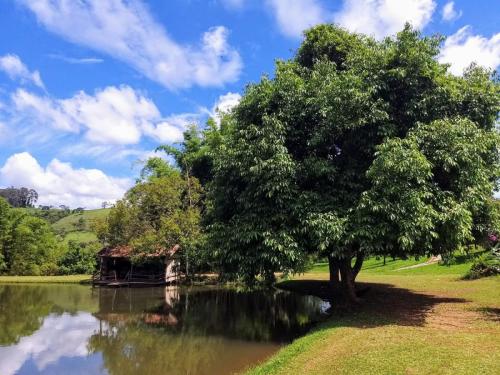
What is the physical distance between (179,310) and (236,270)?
29.1 feet

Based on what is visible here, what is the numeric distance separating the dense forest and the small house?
21040 mm

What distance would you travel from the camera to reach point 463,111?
17922 mm

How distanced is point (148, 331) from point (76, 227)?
102 m

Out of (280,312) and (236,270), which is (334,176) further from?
(280,312)

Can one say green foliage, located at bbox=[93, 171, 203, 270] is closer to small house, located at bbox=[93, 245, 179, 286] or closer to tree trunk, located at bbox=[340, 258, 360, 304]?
small house, located at bbox=[93, 245, 179, 286]

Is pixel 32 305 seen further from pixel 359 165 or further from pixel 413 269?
pixel 413 269

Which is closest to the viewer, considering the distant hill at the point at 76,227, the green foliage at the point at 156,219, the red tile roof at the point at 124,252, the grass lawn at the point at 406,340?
the grass lawn at the point at 406,340

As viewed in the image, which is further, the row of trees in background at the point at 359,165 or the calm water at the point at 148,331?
the row of trees in background at the point at 359,165

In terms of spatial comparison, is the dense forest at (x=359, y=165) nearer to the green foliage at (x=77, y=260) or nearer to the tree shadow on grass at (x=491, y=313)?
the tree shadow on grass at (x=491, y=313)

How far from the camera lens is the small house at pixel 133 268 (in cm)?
4034

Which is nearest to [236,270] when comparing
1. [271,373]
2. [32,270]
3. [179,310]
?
[271,373]

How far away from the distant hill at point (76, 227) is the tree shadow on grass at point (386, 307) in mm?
68070

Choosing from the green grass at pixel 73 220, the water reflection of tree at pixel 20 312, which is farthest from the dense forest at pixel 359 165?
the green grass at pixel 73 220

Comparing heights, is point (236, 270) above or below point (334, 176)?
below
